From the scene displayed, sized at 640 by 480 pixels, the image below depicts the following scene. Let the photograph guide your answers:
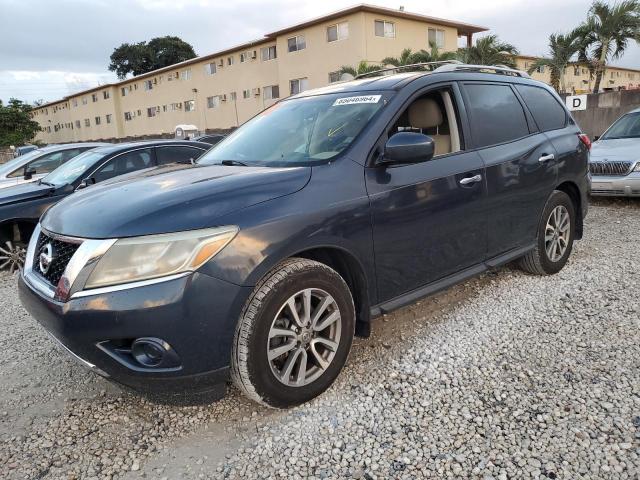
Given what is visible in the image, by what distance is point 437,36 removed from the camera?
31516 millimetres

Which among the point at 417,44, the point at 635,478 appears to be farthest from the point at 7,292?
the point at 417,44

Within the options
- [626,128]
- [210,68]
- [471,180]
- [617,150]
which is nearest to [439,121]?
[471,180]

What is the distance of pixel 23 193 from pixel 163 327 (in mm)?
4694

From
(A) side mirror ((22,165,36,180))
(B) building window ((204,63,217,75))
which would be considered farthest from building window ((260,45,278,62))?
(A) side mirror ((22,165,36,180))

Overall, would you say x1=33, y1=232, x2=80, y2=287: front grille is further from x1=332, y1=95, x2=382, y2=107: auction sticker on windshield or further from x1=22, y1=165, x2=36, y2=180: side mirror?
x1=22, y1=165, x2=36, y2=180: side mirror

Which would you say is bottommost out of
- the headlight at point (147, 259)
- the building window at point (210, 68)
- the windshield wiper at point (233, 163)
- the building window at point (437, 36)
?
the headlight at point (147, 259)

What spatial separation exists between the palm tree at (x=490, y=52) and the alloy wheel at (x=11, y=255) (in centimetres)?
2523

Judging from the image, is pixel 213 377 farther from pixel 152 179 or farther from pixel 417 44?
pixel 417 44

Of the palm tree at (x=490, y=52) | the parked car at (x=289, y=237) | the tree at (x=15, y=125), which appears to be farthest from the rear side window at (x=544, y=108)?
the tree at (x=15, y=125)

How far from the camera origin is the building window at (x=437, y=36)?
31109 millimetres

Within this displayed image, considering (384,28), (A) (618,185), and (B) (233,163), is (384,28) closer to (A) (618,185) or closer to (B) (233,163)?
(A) (618,185)

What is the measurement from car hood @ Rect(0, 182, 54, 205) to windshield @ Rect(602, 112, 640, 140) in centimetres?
902

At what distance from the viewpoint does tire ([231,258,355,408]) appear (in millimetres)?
2346

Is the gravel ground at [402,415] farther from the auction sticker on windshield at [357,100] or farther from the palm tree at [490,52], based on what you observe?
the palm tree at [490,52]
